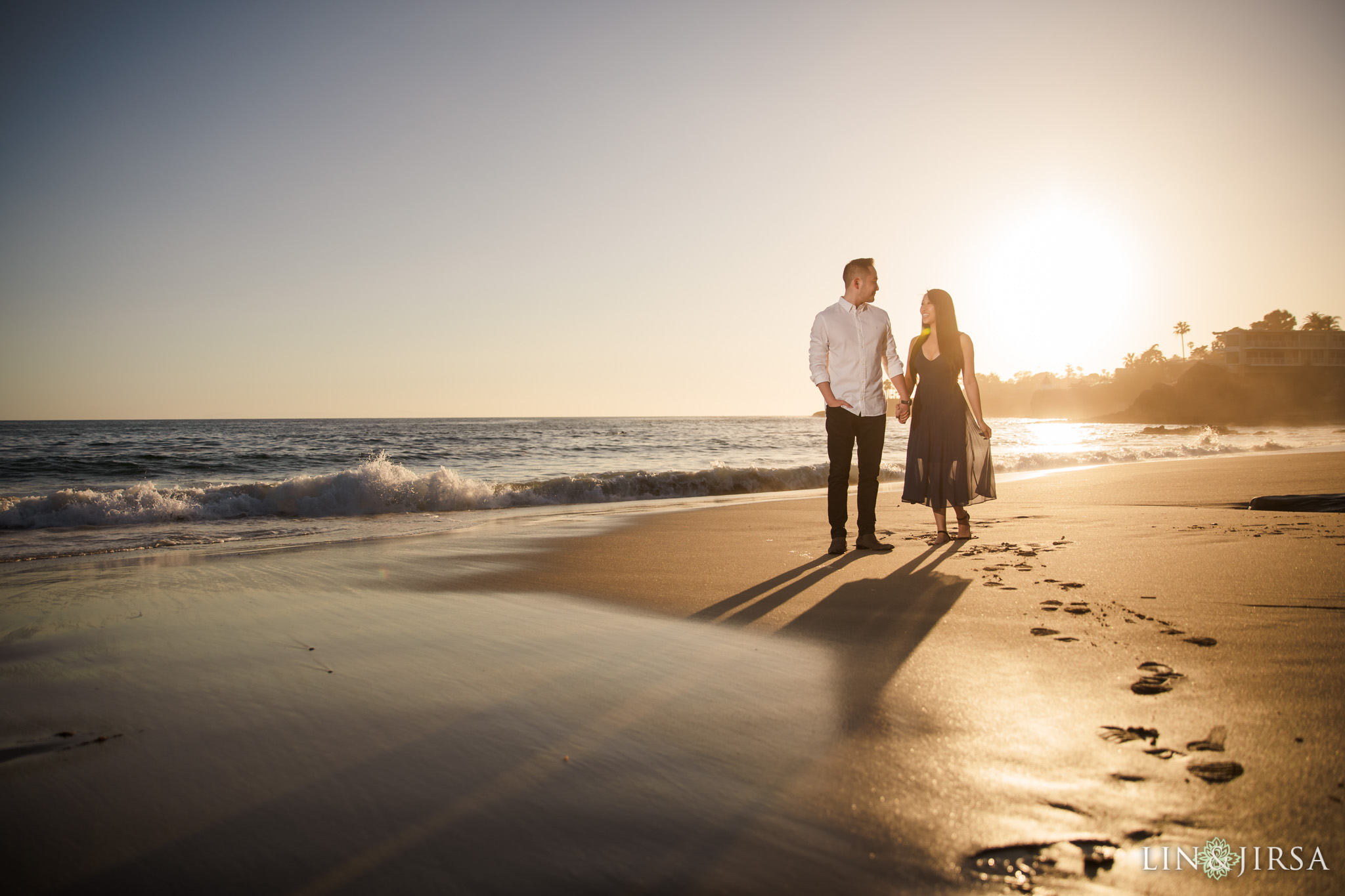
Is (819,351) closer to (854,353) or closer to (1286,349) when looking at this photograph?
(854,353)

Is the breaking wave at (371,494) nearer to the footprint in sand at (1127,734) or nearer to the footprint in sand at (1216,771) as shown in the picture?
the footprint in sand at (1127,734)

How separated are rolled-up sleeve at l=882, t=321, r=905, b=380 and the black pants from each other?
1.28ft

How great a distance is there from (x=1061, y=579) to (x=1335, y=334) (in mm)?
101729

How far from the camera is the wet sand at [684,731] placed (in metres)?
1.26

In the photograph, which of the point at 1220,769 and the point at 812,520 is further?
the point at 812,520

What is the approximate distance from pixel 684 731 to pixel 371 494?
372 inches

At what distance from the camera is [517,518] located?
28.0ft

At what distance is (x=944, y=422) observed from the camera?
534cm

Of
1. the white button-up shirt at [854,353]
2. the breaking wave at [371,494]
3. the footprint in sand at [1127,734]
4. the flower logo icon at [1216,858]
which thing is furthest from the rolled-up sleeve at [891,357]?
the breaking wave at [371,494]

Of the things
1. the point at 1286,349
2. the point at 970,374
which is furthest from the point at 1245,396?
the point at 970,374

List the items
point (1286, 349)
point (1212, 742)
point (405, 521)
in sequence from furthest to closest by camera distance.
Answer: point (1286, 349), point (405, 521), point (1212, 742)

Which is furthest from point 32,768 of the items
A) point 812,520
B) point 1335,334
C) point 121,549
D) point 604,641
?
point 1335,334

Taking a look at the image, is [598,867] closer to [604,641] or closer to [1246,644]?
[604,641]

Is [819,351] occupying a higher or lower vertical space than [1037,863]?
higher
